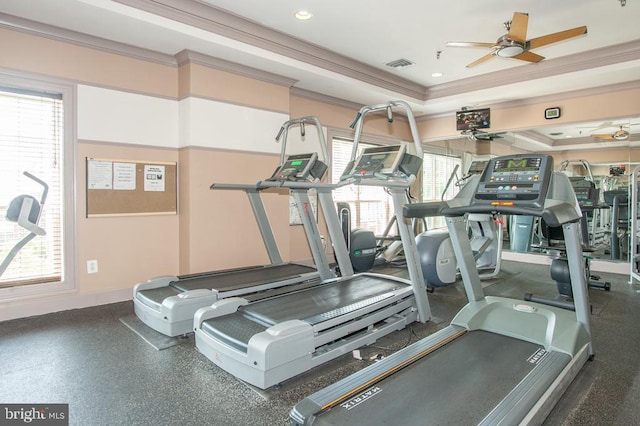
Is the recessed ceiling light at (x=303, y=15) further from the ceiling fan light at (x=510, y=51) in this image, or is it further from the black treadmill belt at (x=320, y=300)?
A: the black treadmill belt at (x=320, y=300)

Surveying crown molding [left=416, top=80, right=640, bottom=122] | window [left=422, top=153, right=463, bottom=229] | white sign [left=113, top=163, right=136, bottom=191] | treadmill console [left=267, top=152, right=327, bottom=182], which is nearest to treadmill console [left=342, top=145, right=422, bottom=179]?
treadmill console [left=267, top=152, right=327, bottom=182]

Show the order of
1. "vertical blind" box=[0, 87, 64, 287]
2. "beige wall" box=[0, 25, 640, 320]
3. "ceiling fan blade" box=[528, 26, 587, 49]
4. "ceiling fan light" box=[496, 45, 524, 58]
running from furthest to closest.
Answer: "ceiling fan light" box=[496, 45, 524, 58], "beige wall" box=[0, 25, 640, 320], "vertical blind" box=[0, 87, 64, 287], "ceiling fan blade" box=[528, 26, 587, 49]

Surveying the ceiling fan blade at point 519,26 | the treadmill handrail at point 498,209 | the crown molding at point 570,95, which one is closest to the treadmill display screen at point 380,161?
the treadmill handrail at point 498,209

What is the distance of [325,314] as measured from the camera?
2.67 meters

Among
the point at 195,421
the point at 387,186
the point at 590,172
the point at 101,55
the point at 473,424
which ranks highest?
the point at 101,55

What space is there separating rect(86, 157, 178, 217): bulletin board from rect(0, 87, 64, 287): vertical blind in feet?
1.00

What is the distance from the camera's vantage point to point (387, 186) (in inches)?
119

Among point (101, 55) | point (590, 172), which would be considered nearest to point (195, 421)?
point (101, 55)

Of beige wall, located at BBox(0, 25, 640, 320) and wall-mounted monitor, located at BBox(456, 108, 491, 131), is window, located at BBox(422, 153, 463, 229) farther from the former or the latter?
beige wall, located at BBox(0, 25, 640, 320)

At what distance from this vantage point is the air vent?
5074 millimetres

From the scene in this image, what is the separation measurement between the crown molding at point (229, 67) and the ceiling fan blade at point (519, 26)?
2633 mm

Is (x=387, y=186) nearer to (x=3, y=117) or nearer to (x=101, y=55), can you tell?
(x=101, y=55)

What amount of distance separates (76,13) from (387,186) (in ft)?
10.1

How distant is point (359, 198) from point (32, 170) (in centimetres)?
466
